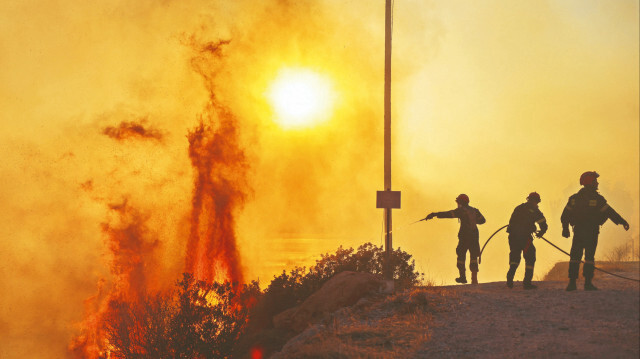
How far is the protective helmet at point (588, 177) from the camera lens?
47.5ft

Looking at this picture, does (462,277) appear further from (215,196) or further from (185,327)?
(215,196)

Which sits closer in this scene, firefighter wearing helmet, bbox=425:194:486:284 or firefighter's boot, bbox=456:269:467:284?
firefighter wearing helmet, bbox=425:194:486:284

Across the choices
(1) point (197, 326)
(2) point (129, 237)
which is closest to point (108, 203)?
(2) point (129, 237)

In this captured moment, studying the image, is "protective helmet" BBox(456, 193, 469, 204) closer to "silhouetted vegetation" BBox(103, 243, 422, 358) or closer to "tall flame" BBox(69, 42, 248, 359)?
"silhouetted vegetation" BBox(103, 243, 422, 358)

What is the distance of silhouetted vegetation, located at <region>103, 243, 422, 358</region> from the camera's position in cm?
1919

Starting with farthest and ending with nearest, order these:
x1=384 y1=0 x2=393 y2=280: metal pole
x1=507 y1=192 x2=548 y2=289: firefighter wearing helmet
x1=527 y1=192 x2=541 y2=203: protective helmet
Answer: x1=384 y1=0 x2=393 y2=280: metal pole, x1=527 y1=192 x2=541 y2=203: protective helmet, x1=507 y1=192 x2=548 y2=289: firefighter wearing helmet

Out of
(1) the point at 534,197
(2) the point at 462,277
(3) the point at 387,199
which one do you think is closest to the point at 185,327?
(3) the point at 387,199

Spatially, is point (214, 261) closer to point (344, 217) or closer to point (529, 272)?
point (529, 272)

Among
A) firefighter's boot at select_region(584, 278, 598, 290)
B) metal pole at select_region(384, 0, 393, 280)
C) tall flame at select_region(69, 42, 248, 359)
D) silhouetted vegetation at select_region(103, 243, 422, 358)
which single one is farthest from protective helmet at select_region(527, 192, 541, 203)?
tall flame at select_region(69, 42, 248, 359)

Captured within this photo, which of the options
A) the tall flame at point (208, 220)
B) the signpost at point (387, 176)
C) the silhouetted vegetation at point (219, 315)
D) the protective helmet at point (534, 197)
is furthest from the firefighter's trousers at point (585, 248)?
the tall flame at point (208, 220)

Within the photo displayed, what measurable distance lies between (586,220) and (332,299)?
576cm

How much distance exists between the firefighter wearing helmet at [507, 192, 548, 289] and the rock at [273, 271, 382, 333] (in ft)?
10.5

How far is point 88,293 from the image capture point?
134 metres

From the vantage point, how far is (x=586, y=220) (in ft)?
47.6
